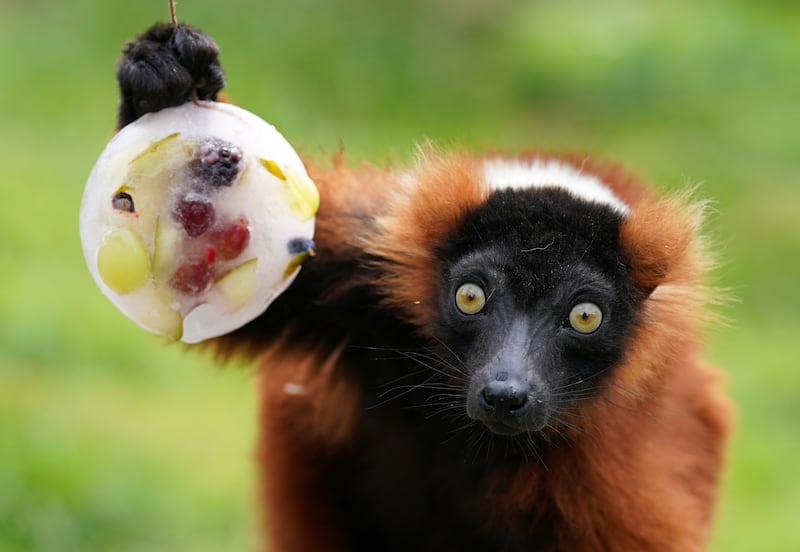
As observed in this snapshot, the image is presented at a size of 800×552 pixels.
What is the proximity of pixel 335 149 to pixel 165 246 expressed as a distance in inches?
286

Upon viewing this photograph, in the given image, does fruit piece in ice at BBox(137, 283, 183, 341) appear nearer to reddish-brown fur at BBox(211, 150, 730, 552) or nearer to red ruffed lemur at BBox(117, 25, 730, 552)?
red ruffed lemur at BBox(117, 25, 730, 552)

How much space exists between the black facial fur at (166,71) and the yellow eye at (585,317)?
58.9 inches

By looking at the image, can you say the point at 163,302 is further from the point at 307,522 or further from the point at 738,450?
the point at 738,450

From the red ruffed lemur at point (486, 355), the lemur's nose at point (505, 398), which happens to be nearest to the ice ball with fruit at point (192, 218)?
the red ruffed lemur at point (486, 355)

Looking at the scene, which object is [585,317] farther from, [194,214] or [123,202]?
[123,202]

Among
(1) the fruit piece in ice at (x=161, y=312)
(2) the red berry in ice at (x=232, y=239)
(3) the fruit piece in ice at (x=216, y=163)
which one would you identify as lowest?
(1) the fruit piece in ice at (x=161, y=312)

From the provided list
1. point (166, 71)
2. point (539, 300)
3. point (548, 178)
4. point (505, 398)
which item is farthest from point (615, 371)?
point (166, 71)

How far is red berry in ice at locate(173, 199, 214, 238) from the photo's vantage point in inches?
169

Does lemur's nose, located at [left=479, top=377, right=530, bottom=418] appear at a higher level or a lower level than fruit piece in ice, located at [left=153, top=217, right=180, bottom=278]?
lower

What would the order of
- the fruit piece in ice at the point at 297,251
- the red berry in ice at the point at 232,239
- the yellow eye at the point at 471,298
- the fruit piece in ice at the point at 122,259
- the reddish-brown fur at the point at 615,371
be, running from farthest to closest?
the reddish-brown fur at the point at 615,371
the yellow eye at the point at 471,298
the fruit piece in ice at the point at 297,251
the red berry in ice at the point at 232,239
the fruit piece in ice at the point at 122,259

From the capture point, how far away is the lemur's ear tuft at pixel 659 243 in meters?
4.64

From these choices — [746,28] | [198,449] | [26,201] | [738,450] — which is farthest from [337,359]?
[746,28]

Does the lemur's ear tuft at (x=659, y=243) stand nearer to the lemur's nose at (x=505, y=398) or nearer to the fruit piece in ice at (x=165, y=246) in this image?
the lemur's nose at (x=505, y=398)

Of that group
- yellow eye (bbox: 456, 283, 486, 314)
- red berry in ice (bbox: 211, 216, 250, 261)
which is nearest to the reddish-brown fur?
yellow eye (bbox: 456, 283, 486, 314)
